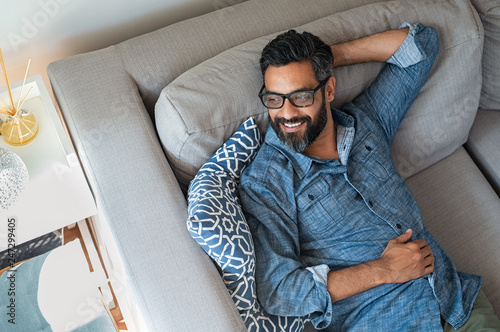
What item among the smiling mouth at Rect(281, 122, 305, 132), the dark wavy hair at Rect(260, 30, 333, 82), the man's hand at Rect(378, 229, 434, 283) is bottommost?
the man's hand at Rect(378, 229, 434, 283)

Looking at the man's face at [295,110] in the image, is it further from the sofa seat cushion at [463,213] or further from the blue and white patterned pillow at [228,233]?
the sofa seat cushion at [463,213]

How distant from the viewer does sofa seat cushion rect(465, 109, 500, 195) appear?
210 cm

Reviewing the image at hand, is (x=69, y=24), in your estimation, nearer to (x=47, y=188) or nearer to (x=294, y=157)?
(x=47, y=188)

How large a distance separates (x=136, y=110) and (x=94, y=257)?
2.01ft

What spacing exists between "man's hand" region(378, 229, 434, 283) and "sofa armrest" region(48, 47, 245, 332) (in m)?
0.55

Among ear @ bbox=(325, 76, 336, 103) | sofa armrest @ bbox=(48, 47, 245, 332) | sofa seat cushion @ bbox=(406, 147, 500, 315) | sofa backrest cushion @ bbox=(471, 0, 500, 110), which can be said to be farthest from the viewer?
sofa backrest cushion @ bbox=(471, 0, 500, 110)

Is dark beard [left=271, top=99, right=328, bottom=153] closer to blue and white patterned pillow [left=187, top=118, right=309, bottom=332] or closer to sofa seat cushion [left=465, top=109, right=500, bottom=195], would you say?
blue and white patterned pillow [left=187, top=118, right=309, bottom=332]

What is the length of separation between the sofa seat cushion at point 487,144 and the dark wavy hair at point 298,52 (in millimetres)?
835

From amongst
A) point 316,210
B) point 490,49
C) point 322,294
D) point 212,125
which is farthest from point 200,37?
point 490,49

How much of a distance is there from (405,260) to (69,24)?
1.34m

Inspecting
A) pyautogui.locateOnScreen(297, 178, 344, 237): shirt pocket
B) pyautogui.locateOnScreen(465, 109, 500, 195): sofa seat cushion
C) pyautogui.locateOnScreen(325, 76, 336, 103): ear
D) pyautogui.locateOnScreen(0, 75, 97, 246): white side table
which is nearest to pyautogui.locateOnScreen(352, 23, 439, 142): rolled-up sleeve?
pyautogui.locateOnScreen(325, 76, 336, 103): ear

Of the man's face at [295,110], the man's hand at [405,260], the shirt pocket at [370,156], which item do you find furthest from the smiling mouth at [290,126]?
the man's hand at [405,260]

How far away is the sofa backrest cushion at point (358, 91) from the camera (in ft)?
5.23

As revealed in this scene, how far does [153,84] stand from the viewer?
1700 millimetres
